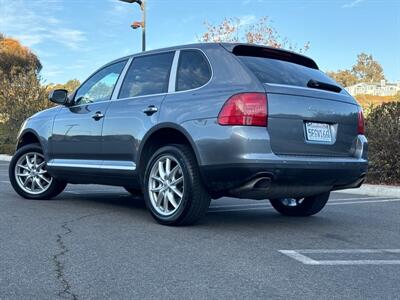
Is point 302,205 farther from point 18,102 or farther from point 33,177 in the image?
point 18,102

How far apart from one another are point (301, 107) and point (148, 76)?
6.09ft

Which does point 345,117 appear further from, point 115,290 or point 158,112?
point 115,290

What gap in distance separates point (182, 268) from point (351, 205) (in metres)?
4.76

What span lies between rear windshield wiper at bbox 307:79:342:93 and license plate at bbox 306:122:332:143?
1.42ft

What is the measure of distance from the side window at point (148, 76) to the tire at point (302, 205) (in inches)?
81.8

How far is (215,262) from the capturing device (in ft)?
13.4

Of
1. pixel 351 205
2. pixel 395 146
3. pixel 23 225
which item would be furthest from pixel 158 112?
pixel 395 146

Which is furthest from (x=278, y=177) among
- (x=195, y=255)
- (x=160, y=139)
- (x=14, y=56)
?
(x=14, y=56)

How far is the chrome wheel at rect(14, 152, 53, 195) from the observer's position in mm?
7461

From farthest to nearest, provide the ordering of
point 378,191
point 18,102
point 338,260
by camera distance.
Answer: point 18,102 → point 378,191 → point 338,260

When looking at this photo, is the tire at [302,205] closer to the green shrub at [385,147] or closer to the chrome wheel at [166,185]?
the chrome wheel at [166,185]

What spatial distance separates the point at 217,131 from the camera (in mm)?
4953

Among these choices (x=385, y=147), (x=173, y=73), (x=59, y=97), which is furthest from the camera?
(x=385, y=147)

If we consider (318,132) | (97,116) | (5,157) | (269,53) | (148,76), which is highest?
(269,53)
